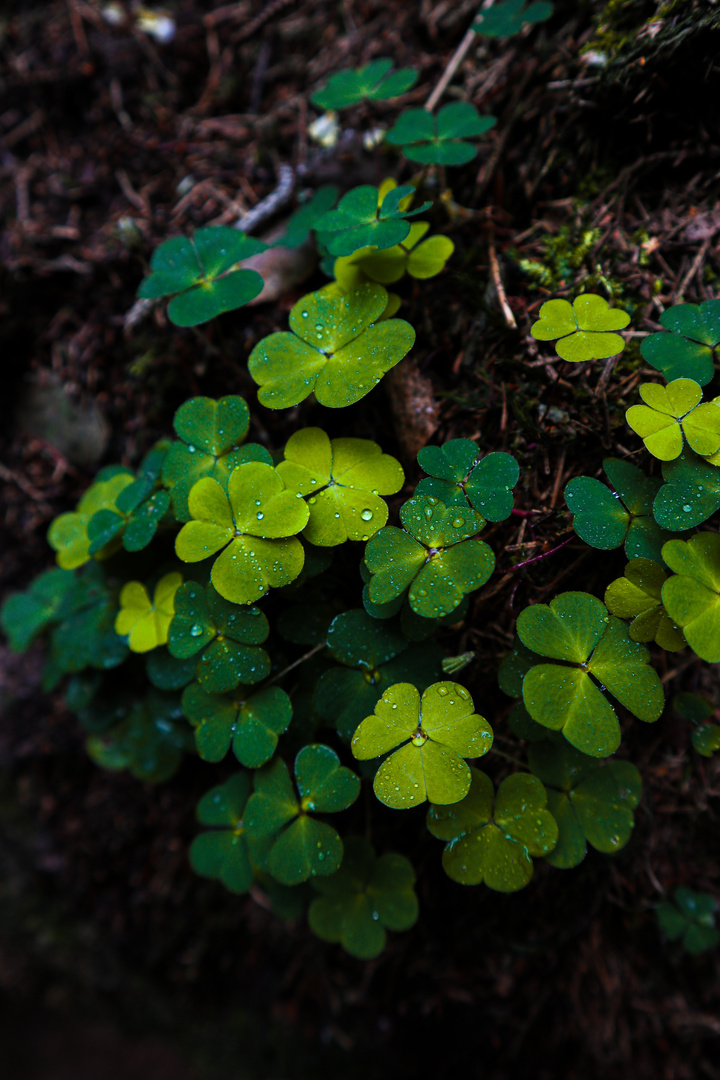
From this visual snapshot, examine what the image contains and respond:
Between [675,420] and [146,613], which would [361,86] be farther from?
[146,613]

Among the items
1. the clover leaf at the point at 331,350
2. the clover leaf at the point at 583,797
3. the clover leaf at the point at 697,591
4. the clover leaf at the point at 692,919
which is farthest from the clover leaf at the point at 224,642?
the clover leaf at the point at 692,919

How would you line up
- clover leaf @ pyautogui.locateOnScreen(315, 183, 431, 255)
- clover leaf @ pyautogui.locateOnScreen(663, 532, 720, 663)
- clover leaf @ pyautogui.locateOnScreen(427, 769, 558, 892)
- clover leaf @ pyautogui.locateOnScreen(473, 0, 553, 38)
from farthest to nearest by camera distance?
clover leaf @ pyautogui.locateOnScreen(473, 0, 553, 38) < clover leaf @ pyautogui.locateOnScreen(315, 183, 431, 255) < clover leaf @ pyautogui.locateOnScreen(427, 769, 558, 892) < clover leaf @ pyautogui.locateOnScreen(663, 532, 720, 663)

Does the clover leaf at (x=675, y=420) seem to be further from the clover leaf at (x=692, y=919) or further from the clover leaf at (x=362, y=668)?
the clover leaf at (x=692, y=919)

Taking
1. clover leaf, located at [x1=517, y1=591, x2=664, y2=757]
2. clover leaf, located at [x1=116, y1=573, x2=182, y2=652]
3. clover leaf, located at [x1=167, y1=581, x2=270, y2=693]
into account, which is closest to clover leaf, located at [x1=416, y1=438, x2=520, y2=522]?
clover leaf, located at [x1=517, y1=591, x2=664, y2=757]

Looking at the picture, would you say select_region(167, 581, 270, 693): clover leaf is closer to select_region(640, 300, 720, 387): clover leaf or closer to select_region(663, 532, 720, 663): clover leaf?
select_region(663, 532, 720, 663): clover leaf

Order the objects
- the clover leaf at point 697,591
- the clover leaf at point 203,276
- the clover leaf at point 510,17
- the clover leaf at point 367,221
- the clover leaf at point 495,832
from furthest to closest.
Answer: the clover leaf at point 510,17, the clover leaf at point 203,276, the clover leaf at point 367,221, the clover leaf at point 495,832, the clover leaf at point 697,591

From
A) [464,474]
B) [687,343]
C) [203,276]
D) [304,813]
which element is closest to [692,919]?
[304,813]
